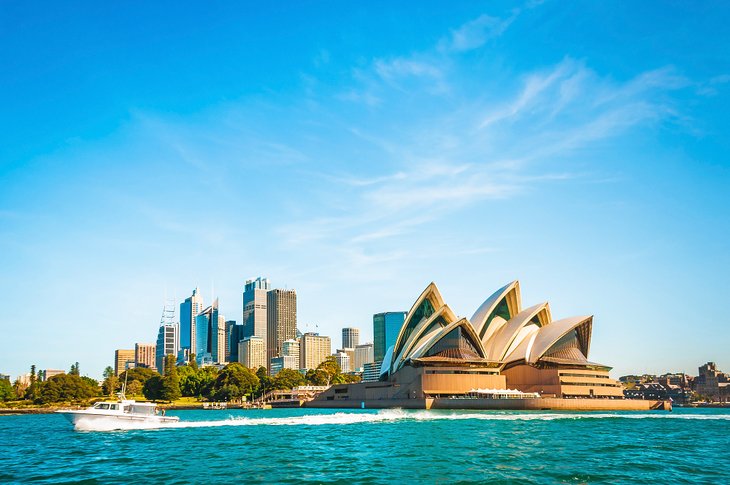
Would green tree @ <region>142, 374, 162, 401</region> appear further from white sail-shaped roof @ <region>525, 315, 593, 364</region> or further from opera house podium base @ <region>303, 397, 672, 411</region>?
white sail-shaped roof @ <region>525, 315, 593, 364</region>

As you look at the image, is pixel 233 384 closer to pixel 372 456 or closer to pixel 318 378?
pixel 318 378

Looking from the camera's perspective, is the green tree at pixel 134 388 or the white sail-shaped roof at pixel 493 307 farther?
the green tree at pixel 134 388

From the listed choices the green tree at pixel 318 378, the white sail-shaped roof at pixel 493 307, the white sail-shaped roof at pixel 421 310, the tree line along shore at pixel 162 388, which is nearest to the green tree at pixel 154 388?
the tree line along shore at pixel 162 388

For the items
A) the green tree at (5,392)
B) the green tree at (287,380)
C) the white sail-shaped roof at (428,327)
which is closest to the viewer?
the white sail-shaped roof at (428,327)

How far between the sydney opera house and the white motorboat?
53223 millimetres

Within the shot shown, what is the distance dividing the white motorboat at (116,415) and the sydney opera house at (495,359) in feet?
175

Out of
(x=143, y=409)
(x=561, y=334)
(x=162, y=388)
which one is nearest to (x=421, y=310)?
(x=561, y=334)

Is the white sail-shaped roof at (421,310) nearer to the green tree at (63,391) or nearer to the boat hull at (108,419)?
the green tree at (63,391)

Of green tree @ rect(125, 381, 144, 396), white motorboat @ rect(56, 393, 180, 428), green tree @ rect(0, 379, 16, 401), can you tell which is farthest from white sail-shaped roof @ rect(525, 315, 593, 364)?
green tree @ rect(0, 379, 16, 401)

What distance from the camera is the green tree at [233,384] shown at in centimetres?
14475

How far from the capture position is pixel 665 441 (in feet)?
149

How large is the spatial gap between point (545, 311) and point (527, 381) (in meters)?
13.9

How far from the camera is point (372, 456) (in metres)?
35.6

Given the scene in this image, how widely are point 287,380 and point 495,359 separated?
223 ft
